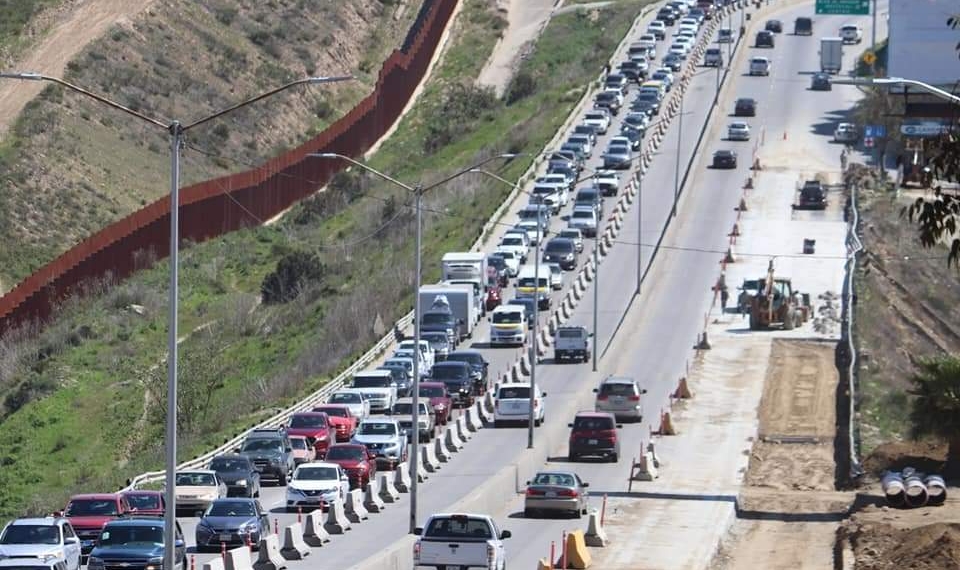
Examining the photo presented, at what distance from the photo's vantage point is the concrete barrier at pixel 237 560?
36.1m

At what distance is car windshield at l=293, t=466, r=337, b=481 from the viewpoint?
163 feet

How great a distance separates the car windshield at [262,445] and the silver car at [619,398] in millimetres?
14669

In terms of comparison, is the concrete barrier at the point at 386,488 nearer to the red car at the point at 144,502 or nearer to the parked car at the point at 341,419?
the red car at the point at 144,502

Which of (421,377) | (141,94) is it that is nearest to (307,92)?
(141,94)

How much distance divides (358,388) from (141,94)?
2463 inches

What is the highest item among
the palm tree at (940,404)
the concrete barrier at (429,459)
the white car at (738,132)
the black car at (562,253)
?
the white car at (738,132)

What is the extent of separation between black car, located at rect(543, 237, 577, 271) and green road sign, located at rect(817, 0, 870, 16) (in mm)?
28423

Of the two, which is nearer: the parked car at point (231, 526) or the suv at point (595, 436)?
the parked car at point (231, 526)

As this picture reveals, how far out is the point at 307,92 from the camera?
5492 inches

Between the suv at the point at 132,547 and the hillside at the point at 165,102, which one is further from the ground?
the hillside at the point at 165,102

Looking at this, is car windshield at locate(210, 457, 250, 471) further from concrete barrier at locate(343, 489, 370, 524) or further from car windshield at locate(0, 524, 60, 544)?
car windshield at locate(0, 524, 60, 544)

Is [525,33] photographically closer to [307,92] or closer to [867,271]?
[307,92]

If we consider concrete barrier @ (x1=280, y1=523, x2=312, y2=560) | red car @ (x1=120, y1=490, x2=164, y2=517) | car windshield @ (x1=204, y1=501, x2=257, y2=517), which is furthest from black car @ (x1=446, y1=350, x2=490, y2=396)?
concrete barrier @ (x1=280, y1=523, x2=312, y2=560)

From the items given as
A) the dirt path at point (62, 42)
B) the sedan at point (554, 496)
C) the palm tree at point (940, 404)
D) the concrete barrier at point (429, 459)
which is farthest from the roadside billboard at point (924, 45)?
the dirt path at point (62, 42)
